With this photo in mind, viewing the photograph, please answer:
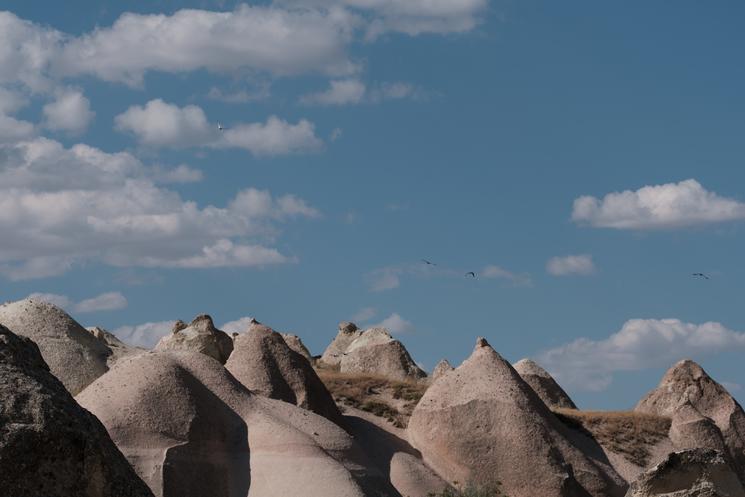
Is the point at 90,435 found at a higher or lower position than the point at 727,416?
lower

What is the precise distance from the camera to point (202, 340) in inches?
1320

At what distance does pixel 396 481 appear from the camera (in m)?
26.2

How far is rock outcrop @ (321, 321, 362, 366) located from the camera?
4412 cm

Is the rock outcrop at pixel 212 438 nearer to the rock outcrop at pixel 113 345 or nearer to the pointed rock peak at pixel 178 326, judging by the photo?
the rock outcrop at pixel 113 345

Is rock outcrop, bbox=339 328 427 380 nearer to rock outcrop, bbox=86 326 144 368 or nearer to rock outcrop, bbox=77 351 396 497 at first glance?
rock outcrop, bbox=86 326 144 368

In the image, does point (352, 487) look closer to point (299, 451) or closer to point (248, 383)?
point (299, 451)

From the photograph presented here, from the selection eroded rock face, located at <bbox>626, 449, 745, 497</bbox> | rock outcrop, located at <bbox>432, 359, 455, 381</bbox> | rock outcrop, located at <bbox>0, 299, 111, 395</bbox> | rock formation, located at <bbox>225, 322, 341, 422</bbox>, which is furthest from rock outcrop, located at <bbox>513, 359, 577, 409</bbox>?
eroded rock face, located at <bbox>626, 449, 745, 497</bbox>

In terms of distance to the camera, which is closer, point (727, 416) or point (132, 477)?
point (132, 477)

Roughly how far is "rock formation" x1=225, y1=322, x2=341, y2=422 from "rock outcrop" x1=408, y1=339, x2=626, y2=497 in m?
2.16

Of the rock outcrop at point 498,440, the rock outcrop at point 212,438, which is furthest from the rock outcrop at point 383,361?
the rock outcrop at point 212,438

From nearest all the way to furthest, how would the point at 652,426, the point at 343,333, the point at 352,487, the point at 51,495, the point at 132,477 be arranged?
the point at 51,495 → the point at 132,477 → the point at 352,487 → the point at 652,426 → the point at 343,333

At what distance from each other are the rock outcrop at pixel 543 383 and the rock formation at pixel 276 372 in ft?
33.2

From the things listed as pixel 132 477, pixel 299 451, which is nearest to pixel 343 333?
pixel 299 451

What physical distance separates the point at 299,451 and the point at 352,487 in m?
1.42
